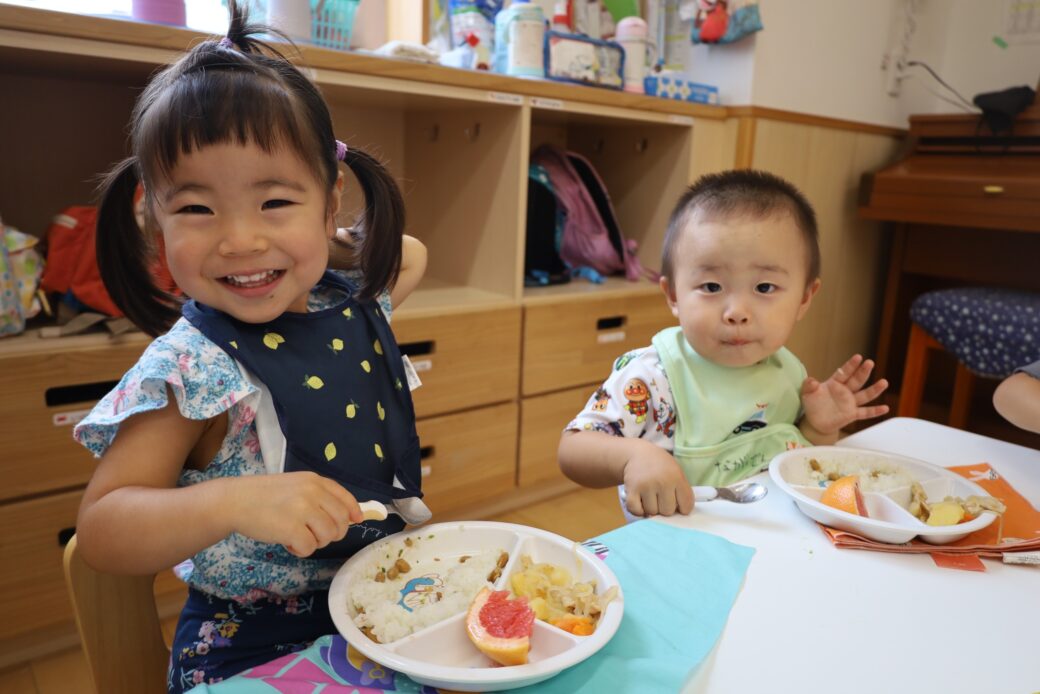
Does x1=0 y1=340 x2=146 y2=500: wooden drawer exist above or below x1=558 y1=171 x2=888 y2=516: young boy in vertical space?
below

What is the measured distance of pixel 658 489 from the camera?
70 cm

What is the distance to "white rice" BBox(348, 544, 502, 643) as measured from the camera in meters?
0.50

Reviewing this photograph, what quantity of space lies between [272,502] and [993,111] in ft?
8.69

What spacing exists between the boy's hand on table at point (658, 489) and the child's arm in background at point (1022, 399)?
0.43m

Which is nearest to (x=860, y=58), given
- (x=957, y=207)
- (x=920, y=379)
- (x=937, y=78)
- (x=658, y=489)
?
(x=937, y=78)

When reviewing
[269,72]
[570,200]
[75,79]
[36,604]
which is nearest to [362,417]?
[269,72]

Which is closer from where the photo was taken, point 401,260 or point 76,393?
point 401,260

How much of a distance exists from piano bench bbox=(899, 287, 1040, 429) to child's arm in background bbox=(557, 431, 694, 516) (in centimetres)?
169

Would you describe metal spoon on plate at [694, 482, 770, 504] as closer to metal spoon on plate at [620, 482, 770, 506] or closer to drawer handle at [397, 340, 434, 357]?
metal spoon on plate at [620, 482, 770, 506]

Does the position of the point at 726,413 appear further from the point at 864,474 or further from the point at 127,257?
the point at 127,257

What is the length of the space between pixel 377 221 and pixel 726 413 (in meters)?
0.50

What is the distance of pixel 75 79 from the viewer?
1.61 meters

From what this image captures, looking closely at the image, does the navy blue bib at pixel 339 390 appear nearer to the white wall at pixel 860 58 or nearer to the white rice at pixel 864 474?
the white rice at pixel 864 474

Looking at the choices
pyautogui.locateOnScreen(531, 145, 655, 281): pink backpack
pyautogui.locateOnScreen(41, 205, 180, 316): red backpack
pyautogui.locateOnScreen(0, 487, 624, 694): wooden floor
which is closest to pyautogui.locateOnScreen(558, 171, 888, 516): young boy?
pyautogui.locateOnScreen(0, 487, 624, 694): wooden floor
